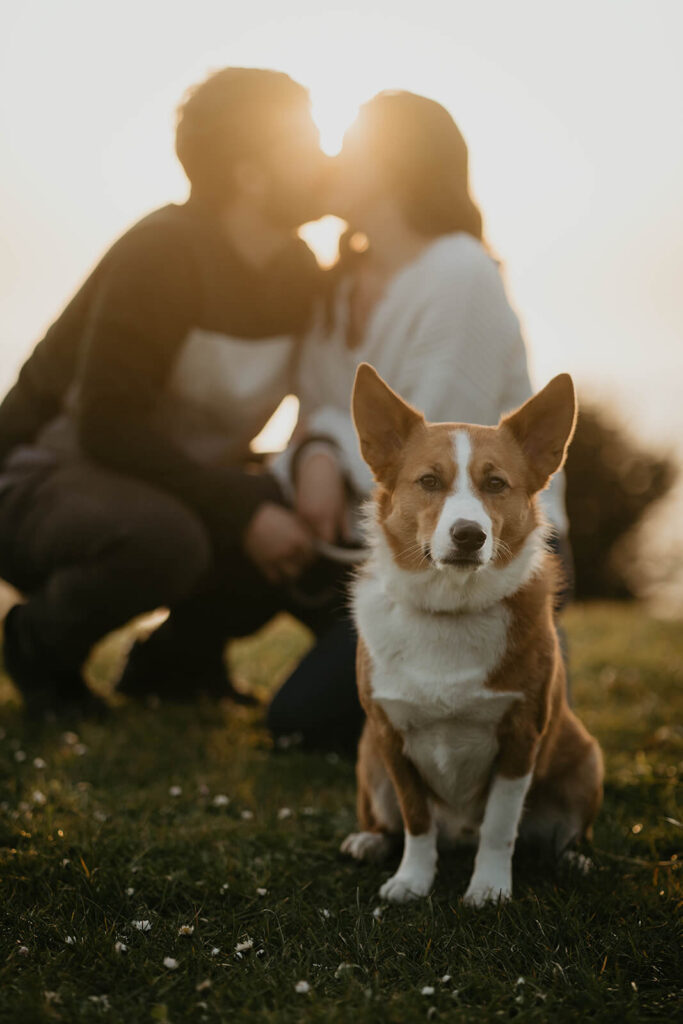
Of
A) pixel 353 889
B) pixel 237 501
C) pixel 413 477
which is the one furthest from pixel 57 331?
pixel 353 889

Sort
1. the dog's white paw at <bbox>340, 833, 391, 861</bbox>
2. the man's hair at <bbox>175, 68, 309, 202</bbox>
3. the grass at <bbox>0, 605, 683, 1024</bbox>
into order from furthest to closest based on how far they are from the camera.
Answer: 1. the man's hair at <bbox>175, 68, 309, 202</bbox>
2. the dog's white paw at <bbox>340, 833, 391, 861</bbox>
3. the grass at <bbox>0, 605, 683, 1024</bbox>

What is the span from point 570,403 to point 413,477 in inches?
20.5

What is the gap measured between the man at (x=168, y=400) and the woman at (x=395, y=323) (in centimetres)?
20

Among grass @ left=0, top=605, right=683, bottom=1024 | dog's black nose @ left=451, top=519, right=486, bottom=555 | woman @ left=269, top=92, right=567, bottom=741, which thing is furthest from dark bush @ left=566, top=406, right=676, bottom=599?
dog's black nose @ left=451, top=519, right=486, bottom=555

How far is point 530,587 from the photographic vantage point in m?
2.59

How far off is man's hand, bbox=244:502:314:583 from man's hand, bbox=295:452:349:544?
0.19 feet

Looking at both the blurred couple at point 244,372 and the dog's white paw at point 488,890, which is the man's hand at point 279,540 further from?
the dog's white paw at point 488,890

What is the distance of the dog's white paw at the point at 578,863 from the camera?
8.54 feet

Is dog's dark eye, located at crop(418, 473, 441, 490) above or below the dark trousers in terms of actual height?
above

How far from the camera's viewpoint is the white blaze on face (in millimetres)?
2328

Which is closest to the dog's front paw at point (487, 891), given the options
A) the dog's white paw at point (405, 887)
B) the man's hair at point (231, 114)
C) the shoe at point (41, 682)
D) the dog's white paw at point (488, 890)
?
the dog's white paw at point (488, 890)

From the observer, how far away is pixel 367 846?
274cm

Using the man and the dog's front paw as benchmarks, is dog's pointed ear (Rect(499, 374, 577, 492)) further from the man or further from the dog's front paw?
the man

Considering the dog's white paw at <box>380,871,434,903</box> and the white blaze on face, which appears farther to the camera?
the dog's white paw at <box>380,871,434,903</box>
